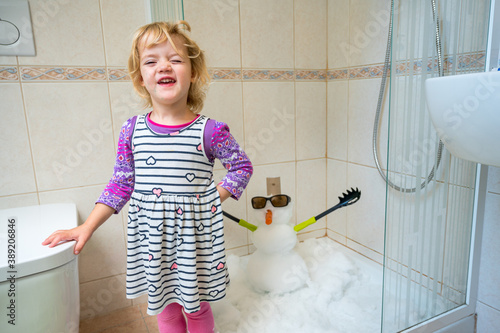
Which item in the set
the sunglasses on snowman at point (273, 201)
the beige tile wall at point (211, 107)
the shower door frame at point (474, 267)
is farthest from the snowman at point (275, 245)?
the shower door frame at point (474, 267)

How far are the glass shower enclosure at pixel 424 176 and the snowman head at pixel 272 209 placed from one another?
0.48 metres

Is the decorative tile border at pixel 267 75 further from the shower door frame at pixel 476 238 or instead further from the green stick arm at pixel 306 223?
the shower door frame at pixel 476 238

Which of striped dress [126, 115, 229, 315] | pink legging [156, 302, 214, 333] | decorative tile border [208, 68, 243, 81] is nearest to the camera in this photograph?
striped dress [126, 115, 229, 315]

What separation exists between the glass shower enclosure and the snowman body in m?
0.43

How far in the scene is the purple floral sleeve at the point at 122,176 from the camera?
2.89ft

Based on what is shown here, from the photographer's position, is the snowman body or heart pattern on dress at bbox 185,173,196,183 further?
the snowman body

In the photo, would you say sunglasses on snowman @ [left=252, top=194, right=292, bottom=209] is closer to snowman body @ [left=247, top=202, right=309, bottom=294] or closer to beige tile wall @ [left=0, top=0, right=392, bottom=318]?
snowman body @ [left=247, top=202, right=309, bottom=294]

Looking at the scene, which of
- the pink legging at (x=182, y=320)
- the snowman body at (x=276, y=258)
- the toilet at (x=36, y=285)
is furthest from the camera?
the snowman body at (x=276, y=258)

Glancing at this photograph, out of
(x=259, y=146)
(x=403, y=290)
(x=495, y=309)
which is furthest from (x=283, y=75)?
(x=495, y=309)

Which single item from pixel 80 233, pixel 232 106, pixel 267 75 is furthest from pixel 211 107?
pixel 80 233

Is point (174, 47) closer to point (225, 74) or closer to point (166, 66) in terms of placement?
point (166, 66)

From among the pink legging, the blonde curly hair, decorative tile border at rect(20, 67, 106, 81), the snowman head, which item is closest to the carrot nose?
the snowman head

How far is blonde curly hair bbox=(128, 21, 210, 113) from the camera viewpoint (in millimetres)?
810

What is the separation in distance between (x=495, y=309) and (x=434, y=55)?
0.81m
